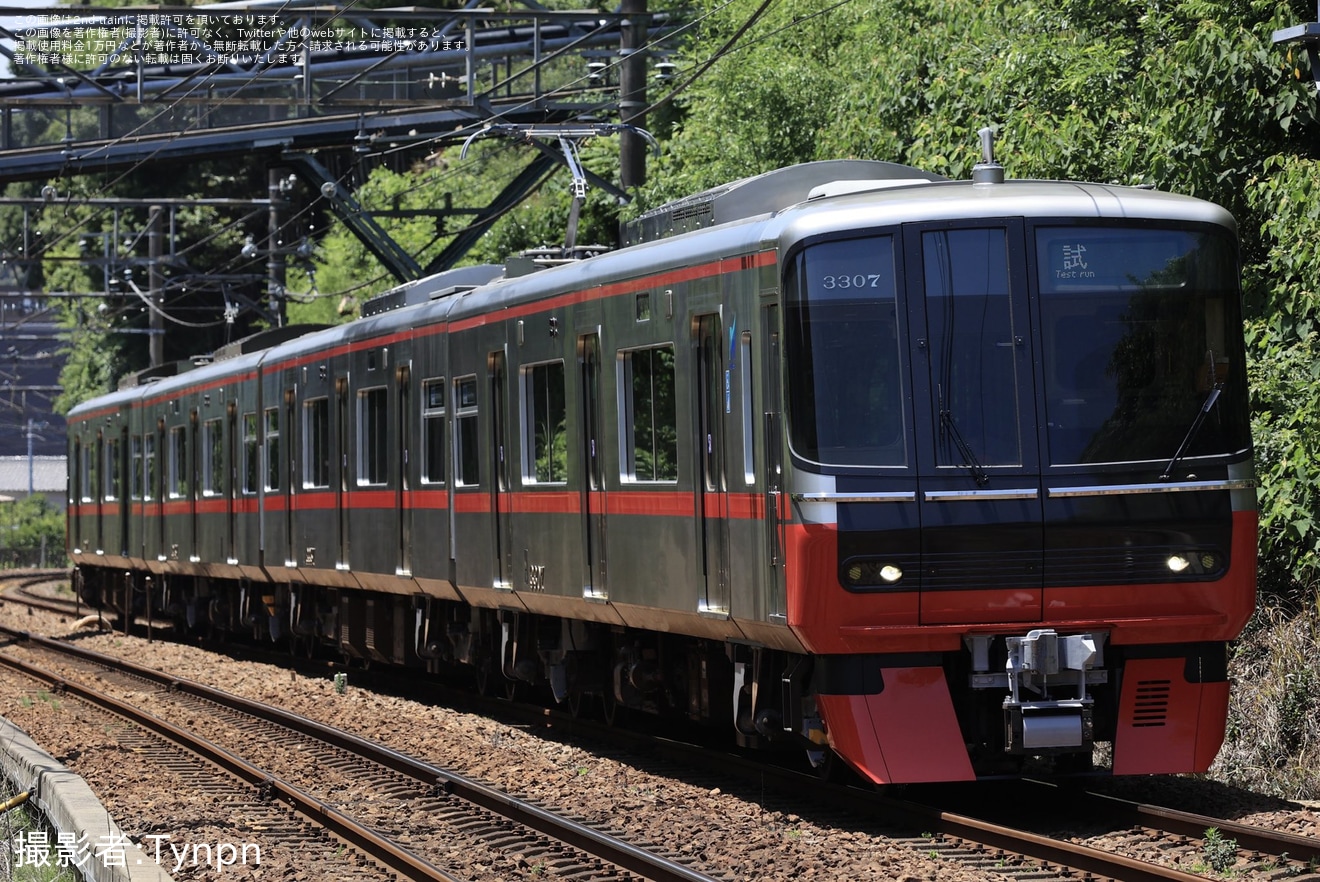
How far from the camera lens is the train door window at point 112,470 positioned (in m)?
27.8

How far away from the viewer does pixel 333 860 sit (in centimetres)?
916

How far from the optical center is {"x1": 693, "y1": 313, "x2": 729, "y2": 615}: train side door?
9.99 meters

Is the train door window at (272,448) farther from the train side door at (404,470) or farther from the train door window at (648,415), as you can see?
the train door window at (648,415)

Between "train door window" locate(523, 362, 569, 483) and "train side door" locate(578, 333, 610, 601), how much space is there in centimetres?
36

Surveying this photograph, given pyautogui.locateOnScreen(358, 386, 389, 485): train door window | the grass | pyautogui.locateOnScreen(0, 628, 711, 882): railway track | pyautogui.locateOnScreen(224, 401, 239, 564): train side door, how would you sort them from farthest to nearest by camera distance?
pyautogui.locateOnScreen(224, 401, 239, 564): train side door
pyautogui.locateOnScreen(358, 386, 389, 485): train door window
the grass
pyautogui.locateOnScreen(0, 628, 711, 882): railway track

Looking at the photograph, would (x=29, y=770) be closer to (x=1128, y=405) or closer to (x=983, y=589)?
(x=983, y=589)

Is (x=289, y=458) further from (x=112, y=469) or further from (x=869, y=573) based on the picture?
(x=869, y=573)

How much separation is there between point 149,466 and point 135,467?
98cm

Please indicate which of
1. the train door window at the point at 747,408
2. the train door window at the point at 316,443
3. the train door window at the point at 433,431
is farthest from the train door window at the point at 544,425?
the train door window at the point at 316,443

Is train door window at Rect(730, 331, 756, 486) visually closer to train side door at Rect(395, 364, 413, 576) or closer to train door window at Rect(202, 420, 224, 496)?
train side door at Rect(395, 364, 413, 576)

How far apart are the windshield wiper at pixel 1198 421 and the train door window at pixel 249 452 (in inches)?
517

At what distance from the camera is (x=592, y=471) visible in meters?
11.9

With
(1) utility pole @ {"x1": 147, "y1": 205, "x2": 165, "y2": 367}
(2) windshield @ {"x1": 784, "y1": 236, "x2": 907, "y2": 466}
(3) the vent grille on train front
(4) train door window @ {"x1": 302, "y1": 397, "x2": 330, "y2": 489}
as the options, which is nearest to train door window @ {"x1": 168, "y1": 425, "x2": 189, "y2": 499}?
(4) train door window @ {"x1": 302, "y1": 397, "x2": 330, "y2": 489}

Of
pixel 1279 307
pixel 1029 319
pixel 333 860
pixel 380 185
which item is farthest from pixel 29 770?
pixel 380 185
